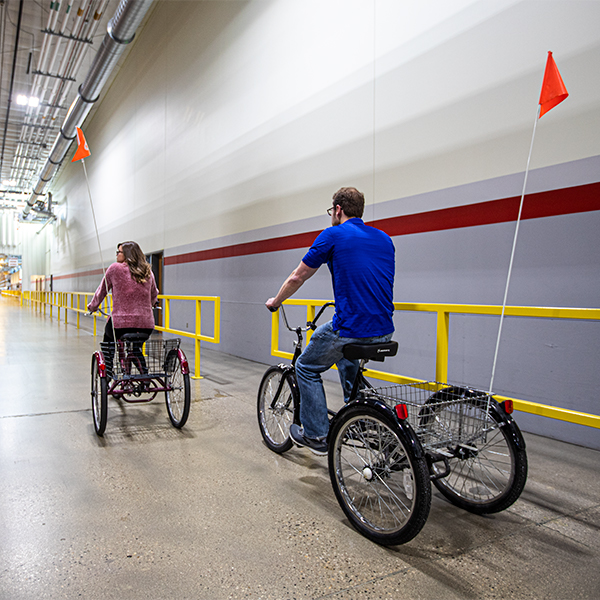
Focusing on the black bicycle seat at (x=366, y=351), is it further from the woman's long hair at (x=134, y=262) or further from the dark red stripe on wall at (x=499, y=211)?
the woman's long hair at (x=134, y=262)

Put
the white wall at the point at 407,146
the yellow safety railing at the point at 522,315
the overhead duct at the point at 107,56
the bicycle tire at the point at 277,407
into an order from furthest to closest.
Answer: the overhead duct at the point at 107,56
the white wall at the point at 407,146
the bicycle tire at the point at 277,407
the yellow safety railing at the point at 522,315

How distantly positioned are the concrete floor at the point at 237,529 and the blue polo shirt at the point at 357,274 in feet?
3.33

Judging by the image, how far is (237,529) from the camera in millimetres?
2236

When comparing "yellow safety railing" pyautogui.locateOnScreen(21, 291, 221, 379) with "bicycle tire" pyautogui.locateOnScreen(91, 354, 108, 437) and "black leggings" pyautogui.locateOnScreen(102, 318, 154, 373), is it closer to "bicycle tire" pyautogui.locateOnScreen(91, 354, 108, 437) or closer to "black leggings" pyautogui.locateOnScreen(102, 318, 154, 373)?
"black leggings" pyautogui.locateOnScreen(102, 318, 154, 373)

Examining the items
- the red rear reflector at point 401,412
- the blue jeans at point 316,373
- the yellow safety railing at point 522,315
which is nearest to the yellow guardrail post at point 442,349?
the yellow safety railing at point 522,315

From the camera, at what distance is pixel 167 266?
11008mm

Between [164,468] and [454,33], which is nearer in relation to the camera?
[164,468]

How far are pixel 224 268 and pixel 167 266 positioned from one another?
317 centimetres

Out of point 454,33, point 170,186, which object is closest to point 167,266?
point 170,186

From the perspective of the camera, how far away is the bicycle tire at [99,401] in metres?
3.45

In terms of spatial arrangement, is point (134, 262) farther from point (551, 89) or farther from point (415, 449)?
point (551, 89)

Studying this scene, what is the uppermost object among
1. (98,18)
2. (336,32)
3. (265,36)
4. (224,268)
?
(98,18)

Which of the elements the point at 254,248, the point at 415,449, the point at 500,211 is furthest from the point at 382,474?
the point at 254,248

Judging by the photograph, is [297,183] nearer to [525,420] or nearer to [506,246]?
[506,246]
